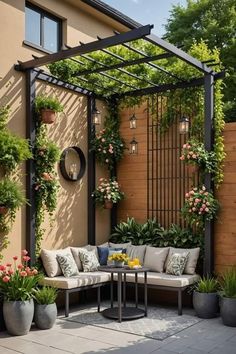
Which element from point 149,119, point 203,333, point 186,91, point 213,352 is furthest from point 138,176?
point 213,352

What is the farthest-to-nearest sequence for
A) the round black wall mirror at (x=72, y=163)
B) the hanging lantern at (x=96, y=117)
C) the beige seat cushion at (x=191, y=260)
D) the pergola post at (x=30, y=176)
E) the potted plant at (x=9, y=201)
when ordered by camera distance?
the hanging lantern at (x=96, y=117)
the round black wall mirror at (x=72, y=163)
the beige seat cushion at (x=191, y=260)
the pergola post at (x=30, y=176)
the potted plant at (x=9, y=201)

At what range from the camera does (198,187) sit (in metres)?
7.19

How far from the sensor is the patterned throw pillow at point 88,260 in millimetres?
7137

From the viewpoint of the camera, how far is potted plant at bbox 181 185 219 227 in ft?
22.2

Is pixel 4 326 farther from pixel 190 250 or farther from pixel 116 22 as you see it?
pixel 116 22

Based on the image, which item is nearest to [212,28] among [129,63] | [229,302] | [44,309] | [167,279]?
[129,63]

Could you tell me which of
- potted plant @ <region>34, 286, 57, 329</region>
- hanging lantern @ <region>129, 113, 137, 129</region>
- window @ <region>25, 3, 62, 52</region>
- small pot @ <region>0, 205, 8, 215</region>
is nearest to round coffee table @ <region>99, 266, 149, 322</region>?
potted plant @ <region>34, 286, 57, 329</region>

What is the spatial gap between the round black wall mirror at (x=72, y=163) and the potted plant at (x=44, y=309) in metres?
2.27

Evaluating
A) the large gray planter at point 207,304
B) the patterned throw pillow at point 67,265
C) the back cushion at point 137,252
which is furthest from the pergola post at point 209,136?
the patterned throw pillow at point 67,265

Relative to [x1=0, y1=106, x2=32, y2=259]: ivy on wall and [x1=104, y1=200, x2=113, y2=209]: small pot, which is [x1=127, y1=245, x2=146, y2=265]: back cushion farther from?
[x1=0, y1=106, x2=32, y2=259]: ivy on wall

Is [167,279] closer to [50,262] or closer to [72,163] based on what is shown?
[50,262]

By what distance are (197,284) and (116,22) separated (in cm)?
609

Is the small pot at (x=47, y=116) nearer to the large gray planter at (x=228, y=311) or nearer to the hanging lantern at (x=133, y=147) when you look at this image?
the hanging lantern at (x=133, y=147)

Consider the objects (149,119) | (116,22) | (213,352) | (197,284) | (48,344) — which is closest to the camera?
(213,352)
